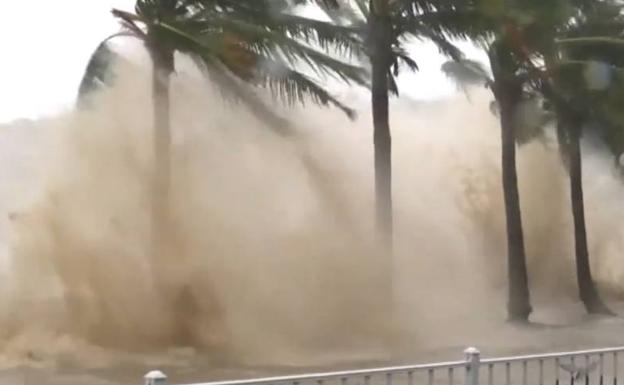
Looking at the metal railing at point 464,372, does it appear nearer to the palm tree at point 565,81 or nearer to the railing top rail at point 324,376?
the railing top rail at point 324,376

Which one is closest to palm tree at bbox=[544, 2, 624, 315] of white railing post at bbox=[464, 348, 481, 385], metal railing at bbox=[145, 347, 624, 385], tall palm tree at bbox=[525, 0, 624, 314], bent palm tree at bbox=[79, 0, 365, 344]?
tall palm tree at bbox=[525, 0, 624, 314]

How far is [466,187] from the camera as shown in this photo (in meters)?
28.1

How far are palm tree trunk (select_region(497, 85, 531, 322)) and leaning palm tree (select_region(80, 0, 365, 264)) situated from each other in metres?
4.37

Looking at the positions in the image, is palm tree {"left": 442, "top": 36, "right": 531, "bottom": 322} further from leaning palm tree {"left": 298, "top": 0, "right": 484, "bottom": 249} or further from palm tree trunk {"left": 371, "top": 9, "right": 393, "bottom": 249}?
palm tree trunk {"left": 371, "top": 9, "right": 393, "bottom": 249}

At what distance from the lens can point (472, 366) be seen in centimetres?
715

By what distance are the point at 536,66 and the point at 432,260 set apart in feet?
18.8

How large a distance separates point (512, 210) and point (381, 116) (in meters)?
4.57

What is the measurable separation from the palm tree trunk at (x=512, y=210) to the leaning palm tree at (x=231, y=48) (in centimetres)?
437

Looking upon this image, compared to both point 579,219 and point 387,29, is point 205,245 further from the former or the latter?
point 579,219

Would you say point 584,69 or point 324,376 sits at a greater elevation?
point 584,69

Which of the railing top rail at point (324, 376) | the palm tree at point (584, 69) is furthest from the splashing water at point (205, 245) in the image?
the railing top rail at point (324, 376)

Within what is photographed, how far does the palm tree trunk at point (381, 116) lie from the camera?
1827 centimetres

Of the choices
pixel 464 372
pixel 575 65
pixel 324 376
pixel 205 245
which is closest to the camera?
pixel 324 376

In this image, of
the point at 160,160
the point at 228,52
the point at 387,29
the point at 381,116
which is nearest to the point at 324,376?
the point at 228,52
